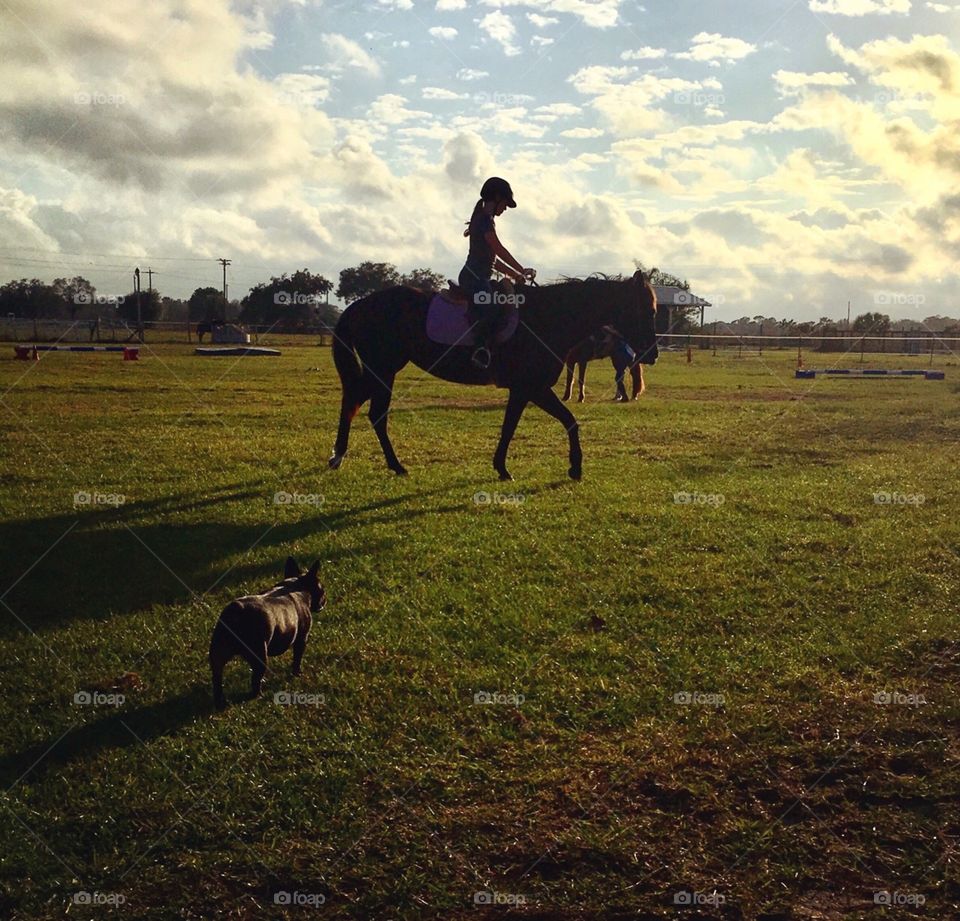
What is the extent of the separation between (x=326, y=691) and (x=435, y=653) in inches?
33.7

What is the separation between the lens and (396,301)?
11.6m

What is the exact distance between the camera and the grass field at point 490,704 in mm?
3439

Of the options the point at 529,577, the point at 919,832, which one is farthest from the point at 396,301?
the point at 919,832
